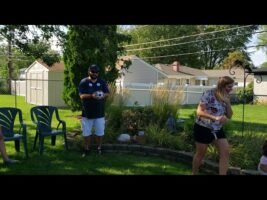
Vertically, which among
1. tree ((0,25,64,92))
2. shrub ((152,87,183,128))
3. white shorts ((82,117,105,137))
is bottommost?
white shorts ((82,117,105,137))

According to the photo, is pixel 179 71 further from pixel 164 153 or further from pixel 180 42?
pixel 164 153

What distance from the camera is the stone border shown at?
5.80 metres

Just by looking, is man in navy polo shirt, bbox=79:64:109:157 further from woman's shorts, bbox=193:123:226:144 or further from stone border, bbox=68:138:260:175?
woman's shorts, bbox=193:123:226:144

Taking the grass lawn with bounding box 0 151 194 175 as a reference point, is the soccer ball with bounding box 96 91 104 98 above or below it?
above

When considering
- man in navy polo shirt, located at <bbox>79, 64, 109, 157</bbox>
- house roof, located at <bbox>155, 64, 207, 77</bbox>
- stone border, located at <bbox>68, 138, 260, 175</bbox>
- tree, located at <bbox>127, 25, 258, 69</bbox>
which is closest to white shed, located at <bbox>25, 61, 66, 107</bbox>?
stone border, located at <bbox>68, 138, 260, 175</bbox>

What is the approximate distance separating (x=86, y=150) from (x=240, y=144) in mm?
2788

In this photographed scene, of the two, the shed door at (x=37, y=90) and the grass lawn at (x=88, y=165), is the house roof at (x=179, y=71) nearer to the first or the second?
the shed door at (x=37, y=90)

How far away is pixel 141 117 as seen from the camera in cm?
817

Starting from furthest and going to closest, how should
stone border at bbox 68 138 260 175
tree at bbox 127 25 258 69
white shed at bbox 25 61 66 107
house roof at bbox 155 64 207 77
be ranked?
tree at bbox 127 25 258 69 < house roof at bbox 155 64 207 77 < white shed at bbox 25 61 66 107 < stone border at bbox 68 138 260 175

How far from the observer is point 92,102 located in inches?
268

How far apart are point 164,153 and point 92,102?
5.48 ft

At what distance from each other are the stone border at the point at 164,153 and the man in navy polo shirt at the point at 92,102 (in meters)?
0.61

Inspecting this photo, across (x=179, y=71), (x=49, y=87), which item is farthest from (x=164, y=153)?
(x=179, y=71)

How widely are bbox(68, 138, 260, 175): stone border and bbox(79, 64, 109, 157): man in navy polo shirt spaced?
0.61 m
